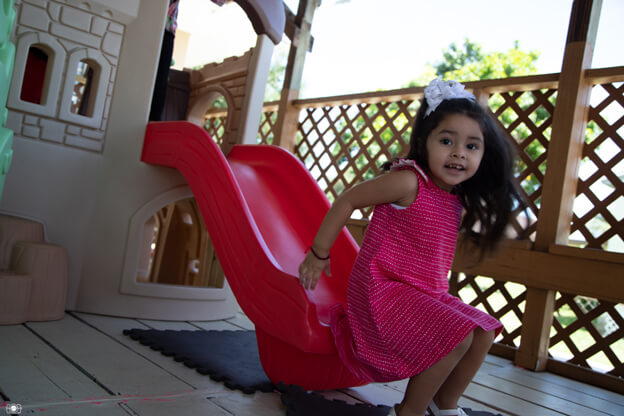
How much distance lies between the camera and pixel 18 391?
0.98 m

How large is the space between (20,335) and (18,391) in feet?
1.64

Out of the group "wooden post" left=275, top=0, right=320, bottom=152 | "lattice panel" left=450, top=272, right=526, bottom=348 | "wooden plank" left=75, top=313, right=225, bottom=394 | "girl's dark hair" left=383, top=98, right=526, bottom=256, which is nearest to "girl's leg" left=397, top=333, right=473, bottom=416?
"girl's dark hair" left=383, top=98, right=526, bottom=256

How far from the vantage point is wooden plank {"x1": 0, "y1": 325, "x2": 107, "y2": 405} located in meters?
0.99

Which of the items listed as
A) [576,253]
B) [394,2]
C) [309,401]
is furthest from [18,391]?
[394,2]

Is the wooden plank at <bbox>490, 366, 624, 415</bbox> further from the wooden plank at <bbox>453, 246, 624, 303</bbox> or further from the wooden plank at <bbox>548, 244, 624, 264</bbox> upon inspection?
the wooden plank at <bbox>548, 244, 624, 264</bbox>

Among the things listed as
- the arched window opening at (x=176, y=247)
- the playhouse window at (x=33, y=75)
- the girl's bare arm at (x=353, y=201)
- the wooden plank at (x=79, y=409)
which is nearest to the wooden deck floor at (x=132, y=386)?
the wooden plank at (x=79, y=409)

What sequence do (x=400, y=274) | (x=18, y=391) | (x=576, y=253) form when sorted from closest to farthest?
(x=18, y=391) < (x=400, y=274) < (x=576, y=253)

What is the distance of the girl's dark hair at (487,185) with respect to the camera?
1.20m

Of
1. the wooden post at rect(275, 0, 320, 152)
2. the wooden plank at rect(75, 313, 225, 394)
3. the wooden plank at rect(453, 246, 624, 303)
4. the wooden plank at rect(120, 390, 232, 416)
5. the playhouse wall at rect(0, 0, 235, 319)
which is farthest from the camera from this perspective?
the wooden post at rect(275, 0, 320, 152)

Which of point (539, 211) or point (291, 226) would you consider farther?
point (539, 211)

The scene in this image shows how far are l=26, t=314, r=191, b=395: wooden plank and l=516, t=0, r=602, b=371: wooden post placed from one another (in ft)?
5.19

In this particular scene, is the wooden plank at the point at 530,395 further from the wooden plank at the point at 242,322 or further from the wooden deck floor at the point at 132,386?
the wooden plank at the point at 242,322

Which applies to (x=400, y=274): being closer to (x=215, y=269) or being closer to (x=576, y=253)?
(x=576, y=253)

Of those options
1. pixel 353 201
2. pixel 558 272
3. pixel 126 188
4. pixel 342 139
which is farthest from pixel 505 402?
pixel 342 139
